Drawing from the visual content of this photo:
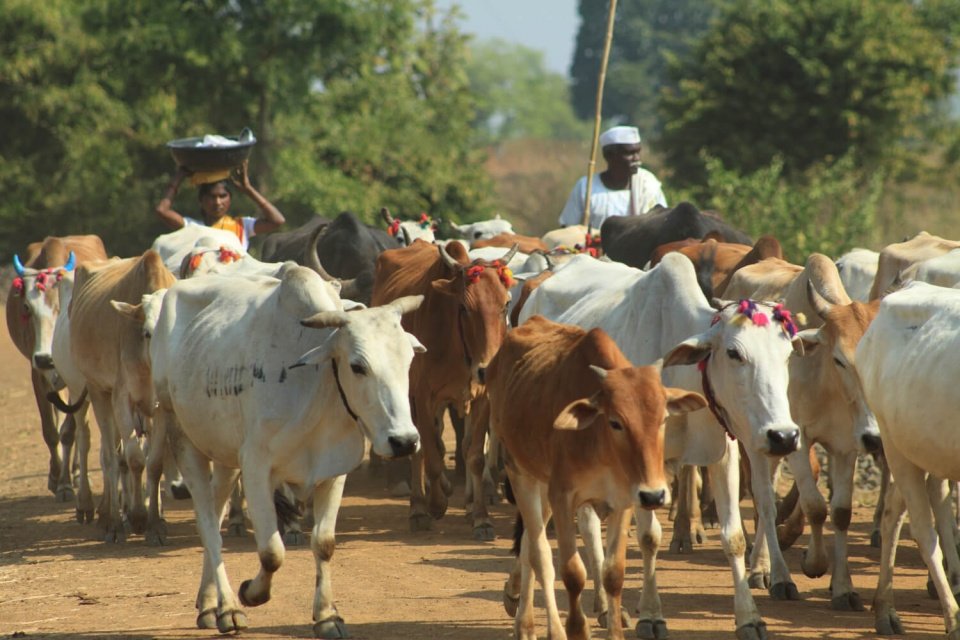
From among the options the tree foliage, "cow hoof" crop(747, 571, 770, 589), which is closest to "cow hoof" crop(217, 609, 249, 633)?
"cow hoof" crop(747, 571, 770, 589)

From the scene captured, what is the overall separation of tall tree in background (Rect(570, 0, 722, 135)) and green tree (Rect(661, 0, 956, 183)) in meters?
51.4

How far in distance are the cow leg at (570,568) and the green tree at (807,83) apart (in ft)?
72.1

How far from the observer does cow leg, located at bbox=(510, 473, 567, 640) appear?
639 cm

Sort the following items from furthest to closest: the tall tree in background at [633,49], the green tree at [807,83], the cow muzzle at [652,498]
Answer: the tall tree in background at [633,49]
the green tree at [807,83]
the cow muzzle at [652,498]

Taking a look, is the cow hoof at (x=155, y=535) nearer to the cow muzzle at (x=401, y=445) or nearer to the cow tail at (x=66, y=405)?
the cow tail at (x=66, y=405)

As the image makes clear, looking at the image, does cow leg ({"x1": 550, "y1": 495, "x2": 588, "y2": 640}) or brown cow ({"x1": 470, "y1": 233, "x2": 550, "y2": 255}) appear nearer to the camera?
cow leg ({"x1": 550, "y1": 495, "x2": 588, "y2": 640})

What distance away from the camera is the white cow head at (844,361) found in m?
7.48

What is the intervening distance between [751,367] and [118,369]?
462 cm

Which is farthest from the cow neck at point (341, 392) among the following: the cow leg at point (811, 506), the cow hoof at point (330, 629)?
the cow leg at point (811, 506)

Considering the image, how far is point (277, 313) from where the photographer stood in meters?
7.12

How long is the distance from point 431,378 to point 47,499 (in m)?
3.84

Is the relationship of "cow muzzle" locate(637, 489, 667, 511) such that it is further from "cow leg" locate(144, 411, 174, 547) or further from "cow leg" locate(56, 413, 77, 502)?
"cow leg" locate(56, 413, 77, 502)

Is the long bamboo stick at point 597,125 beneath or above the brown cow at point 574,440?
above

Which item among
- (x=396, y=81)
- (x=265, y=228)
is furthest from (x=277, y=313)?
(x=396, y=81)
